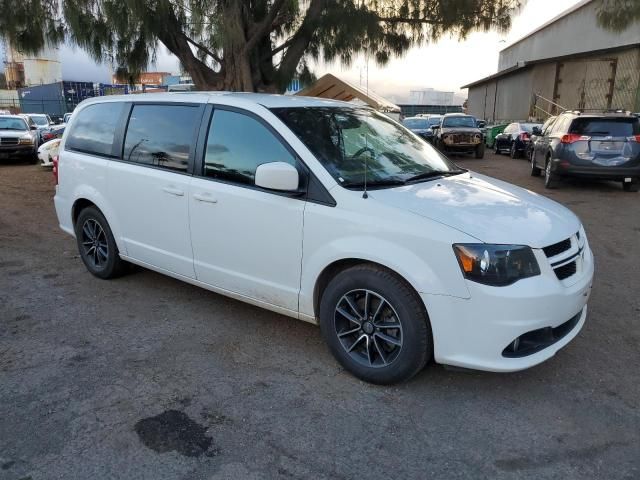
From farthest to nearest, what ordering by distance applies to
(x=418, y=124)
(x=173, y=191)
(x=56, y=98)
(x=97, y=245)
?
(x=56, y=98), (x=418, y=124), (x=97, y=245), (x=173, y=191)

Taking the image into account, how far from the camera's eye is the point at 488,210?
342 cm

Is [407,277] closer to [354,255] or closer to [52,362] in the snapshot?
[354,255]

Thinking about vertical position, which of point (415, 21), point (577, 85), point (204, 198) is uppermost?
point (415, 21)

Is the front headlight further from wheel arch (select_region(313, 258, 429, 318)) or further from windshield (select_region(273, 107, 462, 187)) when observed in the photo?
windshield (select_region(273, 107, 462, 187))

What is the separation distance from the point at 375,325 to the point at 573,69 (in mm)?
27552

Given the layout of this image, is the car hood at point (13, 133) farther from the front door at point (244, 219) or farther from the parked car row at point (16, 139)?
the front door at point (244, 219)

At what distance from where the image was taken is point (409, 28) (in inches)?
465

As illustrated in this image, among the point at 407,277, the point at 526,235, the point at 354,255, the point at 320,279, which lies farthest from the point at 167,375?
the point at 526,235

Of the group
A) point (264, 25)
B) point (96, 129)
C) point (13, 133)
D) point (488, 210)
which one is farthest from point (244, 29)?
point (13, 133)

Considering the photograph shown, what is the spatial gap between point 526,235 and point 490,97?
42.8 metres

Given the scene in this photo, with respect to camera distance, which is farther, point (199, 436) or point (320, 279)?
point (320, 279)

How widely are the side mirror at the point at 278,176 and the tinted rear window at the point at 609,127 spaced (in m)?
9.39

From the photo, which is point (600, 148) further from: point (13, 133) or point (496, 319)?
point (13, 133)

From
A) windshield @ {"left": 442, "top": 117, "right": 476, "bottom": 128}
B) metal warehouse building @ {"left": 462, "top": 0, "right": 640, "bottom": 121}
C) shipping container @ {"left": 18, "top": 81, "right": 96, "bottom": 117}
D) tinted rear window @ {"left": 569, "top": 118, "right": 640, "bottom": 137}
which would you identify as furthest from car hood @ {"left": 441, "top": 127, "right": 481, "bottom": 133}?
shipping container @ {"left": 18, "top": 81, "right": 96, "bottom": 117}
